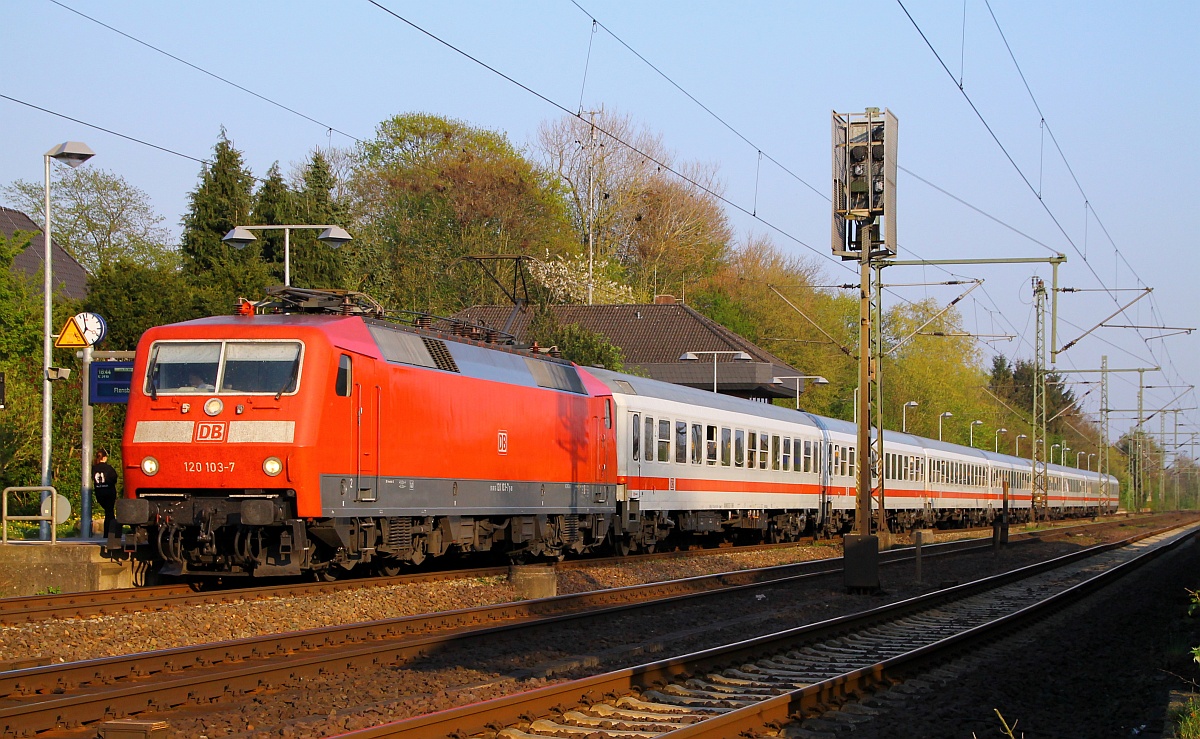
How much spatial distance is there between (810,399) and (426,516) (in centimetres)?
6307

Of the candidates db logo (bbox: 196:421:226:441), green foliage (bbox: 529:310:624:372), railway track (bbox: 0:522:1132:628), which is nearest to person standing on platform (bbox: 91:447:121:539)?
railway track (bbox: 0:522:1132:628)

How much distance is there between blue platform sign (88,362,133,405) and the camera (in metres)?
19.7

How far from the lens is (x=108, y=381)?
65.0ft

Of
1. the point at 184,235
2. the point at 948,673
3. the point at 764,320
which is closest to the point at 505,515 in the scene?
the point at 948,673

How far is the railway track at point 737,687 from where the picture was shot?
8648 mm

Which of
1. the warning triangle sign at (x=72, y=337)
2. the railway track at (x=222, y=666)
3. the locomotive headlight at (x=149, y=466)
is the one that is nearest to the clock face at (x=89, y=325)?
the warning triangle sign at (x=72, y=337)

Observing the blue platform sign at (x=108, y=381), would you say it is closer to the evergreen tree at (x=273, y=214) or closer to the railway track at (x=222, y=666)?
the railway track at (x=222, y=666)

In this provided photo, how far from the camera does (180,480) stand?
1528cm

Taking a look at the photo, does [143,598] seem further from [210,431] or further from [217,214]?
[217,214]

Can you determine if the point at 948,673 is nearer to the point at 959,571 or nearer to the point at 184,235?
the point at 959,571

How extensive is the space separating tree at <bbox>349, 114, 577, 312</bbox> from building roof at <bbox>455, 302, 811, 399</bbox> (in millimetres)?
4849

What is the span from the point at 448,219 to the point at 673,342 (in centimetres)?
1430

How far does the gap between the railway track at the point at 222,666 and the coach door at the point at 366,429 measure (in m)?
2.51

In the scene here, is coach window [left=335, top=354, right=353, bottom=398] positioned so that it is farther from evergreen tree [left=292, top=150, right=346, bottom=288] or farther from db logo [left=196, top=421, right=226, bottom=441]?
evergreen tree [left=292, top=150, right=346, bottom=288]
